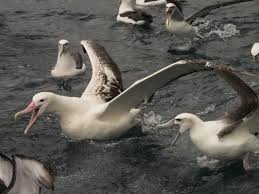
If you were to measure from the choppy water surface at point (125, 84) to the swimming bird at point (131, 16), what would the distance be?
0.20 meters

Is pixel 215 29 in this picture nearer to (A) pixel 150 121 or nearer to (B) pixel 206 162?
(A) pixel 150 121

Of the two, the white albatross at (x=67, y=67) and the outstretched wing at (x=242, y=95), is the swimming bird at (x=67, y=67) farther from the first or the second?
the outstretched wing at (x=242, y=95)

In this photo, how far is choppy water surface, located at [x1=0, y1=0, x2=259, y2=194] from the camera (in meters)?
8.09

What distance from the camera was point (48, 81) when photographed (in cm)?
1229

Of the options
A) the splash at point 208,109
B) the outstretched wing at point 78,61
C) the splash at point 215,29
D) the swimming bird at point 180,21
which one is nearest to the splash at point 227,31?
the splash at point 215,29

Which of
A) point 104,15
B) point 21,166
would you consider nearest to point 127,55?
point 104,15

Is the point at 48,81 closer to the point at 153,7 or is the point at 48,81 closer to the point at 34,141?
the point at 34,141

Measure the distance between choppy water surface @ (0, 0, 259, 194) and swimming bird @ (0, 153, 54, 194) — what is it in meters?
2.02

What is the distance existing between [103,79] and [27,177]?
13.9 ft

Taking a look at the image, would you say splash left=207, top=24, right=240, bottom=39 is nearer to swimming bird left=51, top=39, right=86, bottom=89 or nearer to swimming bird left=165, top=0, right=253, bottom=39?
swimming bird left=165, top=0, right=253, bottom=39

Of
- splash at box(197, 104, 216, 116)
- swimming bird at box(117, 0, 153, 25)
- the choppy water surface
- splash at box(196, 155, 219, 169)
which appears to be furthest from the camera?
swimming bird at box(117, 0, 153, 25)

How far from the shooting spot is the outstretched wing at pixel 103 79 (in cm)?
956

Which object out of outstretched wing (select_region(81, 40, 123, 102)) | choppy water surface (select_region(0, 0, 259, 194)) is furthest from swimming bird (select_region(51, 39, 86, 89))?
outstretched wing (select_region(81, 40, 123, 102))

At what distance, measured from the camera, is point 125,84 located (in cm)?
1164
